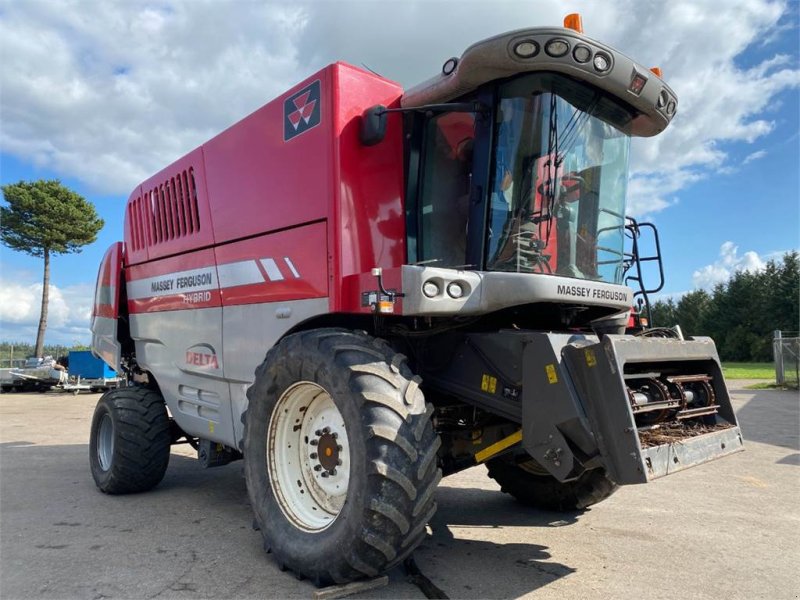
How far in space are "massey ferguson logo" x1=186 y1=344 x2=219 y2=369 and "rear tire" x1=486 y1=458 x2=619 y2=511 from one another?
8.62 feet

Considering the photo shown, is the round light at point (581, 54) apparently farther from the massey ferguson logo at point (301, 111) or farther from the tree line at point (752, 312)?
the tree line at point (752, 312)

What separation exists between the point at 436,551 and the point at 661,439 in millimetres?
1723

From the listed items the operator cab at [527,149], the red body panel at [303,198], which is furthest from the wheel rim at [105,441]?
the operator cab at [527,149]

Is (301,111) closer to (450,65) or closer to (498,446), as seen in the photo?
(450,65)

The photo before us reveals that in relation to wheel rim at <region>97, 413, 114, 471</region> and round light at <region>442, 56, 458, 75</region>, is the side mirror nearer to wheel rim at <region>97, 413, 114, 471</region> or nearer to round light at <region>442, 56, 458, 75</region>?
round light at <region>442, 56, 458, 75</region>

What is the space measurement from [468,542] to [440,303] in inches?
80.5

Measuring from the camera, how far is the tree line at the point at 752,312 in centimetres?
5397

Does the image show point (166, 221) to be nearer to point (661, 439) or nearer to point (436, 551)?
point (436, 551)

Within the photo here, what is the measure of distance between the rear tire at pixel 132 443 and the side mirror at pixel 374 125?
385cm

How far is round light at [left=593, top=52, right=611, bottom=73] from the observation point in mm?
3553

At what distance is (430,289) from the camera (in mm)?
3293

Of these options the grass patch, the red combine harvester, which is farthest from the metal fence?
the red combine harvester

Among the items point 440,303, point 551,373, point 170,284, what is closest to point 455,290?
point 440,303

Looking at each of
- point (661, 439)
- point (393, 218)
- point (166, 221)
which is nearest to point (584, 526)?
point (661, 439)
